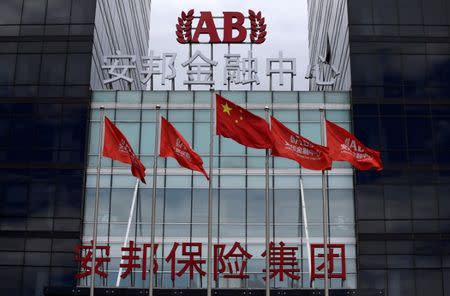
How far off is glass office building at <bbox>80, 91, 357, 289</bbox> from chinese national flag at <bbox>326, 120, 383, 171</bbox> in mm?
14539

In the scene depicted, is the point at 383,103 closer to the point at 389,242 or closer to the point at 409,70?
the point at 409,70

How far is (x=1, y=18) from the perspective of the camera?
51906 millimetres

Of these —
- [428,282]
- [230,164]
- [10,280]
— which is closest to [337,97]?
[230,164]

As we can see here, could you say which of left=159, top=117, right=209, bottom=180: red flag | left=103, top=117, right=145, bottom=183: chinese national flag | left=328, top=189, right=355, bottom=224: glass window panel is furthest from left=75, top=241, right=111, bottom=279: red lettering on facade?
left=328, top=189, right=355, bottom=224: glass window panel

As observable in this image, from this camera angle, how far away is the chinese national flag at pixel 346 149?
3322 cm

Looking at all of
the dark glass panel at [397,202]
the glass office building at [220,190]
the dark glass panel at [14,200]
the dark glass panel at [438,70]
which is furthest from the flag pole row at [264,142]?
the dark glass panel at [438,70]

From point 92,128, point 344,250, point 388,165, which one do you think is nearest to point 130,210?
point 92,128

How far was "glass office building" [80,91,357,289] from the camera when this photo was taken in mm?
47656

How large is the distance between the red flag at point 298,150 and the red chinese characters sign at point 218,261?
13.5m

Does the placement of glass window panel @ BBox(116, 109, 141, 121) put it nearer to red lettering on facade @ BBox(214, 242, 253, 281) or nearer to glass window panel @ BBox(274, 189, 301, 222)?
glass window panel @ BBox(274, 189, 301, 222)

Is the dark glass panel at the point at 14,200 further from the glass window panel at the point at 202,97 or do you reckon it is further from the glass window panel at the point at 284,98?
the glass window panel at the point at 284,98

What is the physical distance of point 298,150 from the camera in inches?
1297

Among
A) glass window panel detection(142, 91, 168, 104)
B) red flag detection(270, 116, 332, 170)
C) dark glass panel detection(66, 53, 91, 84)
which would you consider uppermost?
dark glass panel detection(66, 53, 91, 84)

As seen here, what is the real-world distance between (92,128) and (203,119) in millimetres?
7333
